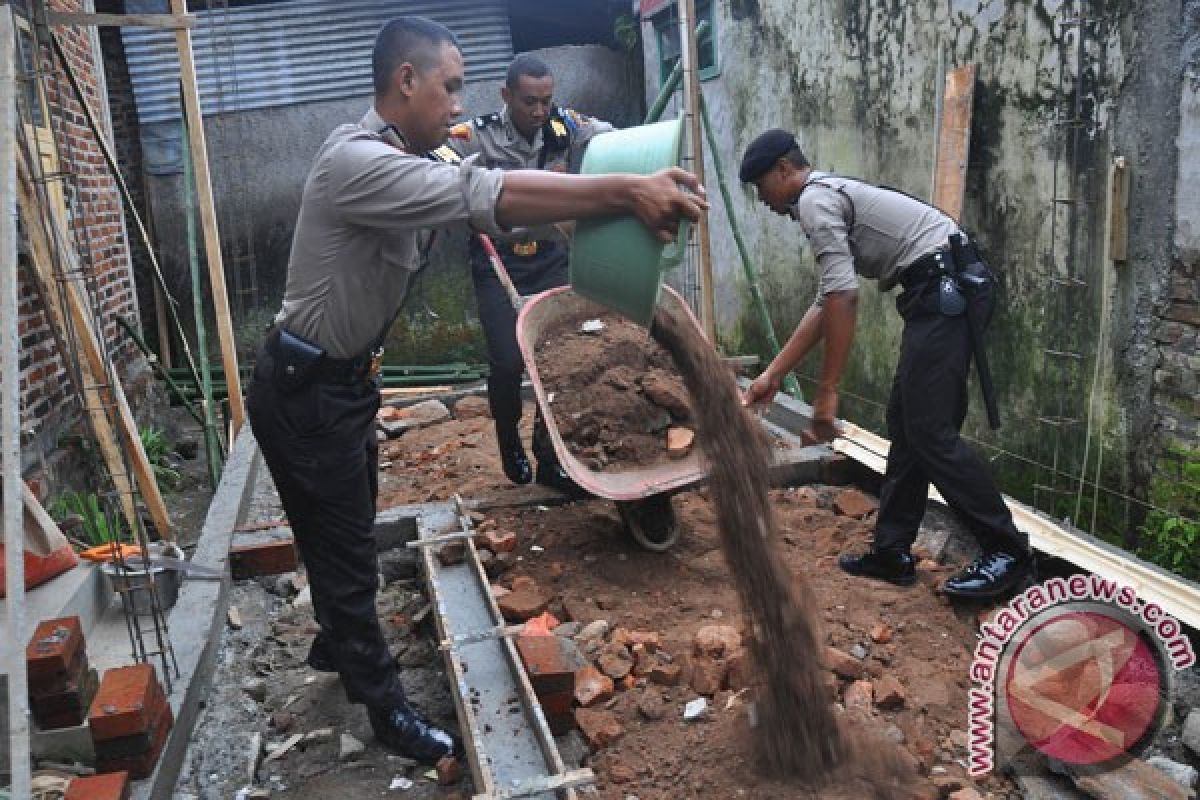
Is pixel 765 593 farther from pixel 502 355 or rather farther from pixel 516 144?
pixel 516 144

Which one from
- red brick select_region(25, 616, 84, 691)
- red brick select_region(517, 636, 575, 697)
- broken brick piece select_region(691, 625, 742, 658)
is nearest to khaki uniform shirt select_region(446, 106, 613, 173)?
broken brick piece select_region(691, 625, 742, 658)

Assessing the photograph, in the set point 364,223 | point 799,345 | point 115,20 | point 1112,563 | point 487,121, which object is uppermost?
point 115,20

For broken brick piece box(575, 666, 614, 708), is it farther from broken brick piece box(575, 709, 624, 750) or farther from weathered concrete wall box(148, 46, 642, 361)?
weathered concrete wall box(148, 46, 642, 361)

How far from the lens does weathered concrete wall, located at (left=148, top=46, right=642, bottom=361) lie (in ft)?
30.5

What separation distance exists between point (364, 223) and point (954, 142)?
3.67m

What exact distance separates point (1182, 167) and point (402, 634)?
3443 millimetres

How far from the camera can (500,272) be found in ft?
15.0

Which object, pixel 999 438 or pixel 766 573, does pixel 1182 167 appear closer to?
pixel 999 438

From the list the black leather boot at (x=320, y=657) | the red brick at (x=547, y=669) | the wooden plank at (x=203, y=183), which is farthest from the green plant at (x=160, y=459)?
the red brick at (x=547, y=669)

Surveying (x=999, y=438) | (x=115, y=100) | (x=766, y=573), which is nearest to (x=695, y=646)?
(x=766, y=573)

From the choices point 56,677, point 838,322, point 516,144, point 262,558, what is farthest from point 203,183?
point 838,322

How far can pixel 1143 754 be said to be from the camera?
2.69 m

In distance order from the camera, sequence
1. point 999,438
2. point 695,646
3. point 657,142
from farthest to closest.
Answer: point 999,438 → point 695,646 → point 657,142

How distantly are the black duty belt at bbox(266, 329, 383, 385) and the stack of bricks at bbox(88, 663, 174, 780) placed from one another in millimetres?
991
